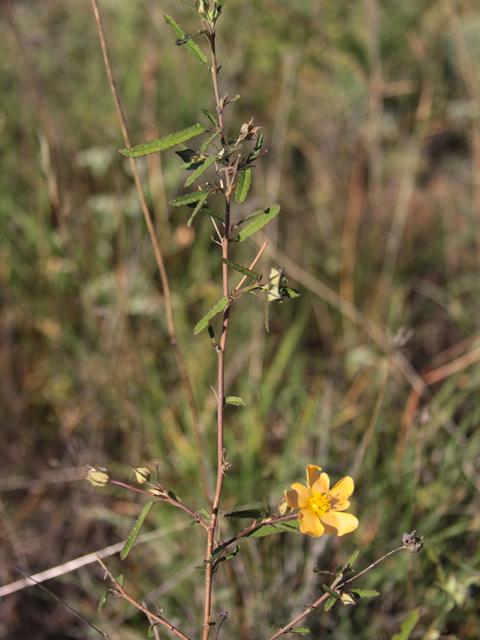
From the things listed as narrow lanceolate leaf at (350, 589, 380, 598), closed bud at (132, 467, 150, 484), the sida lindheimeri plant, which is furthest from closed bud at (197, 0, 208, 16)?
narrow lanceolate leaf at (350, 589, 380, 598)

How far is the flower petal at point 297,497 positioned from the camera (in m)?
0.83

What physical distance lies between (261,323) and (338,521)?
53.5 inches

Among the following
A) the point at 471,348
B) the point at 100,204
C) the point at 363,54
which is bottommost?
the point at 471,348

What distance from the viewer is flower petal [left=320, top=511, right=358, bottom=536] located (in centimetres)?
90

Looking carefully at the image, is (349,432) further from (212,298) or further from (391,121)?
(391,121)

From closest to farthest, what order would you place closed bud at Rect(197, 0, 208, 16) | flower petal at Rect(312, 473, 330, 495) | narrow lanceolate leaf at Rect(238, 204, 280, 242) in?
closed bud at Rect(197, 0, 208, 16), narrow lanceolate leaf at Rect(238, 204, 280, 242), flower petal at Rect(312, 473, 330, 495)

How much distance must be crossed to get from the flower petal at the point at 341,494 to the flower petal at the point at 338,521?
19 millimetres

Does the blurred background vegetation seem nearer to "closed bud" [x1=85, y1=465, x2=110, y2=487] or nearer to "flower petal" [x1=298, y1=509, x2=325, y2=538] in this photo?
"flower petal" [x1=298, y1=509, x2=325, y2=538]

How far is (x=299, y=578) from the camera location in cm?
161

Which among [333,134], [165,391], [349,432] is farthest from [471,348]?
[333,134]

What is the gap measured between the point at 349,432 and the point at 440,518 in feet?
1.69

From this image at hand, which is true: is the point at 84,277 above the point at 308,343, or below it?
above

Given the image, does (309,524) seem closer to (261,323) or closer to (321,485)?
(321,485)

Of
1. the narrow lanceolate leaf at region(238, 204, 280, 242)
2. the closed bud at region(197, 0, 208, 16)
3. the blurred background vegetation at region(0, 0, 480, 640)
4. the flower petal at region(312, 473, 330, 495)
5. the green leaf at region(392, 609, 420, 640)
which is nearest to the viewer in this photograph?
the closed bud at region(197, 0, 208, 16)
